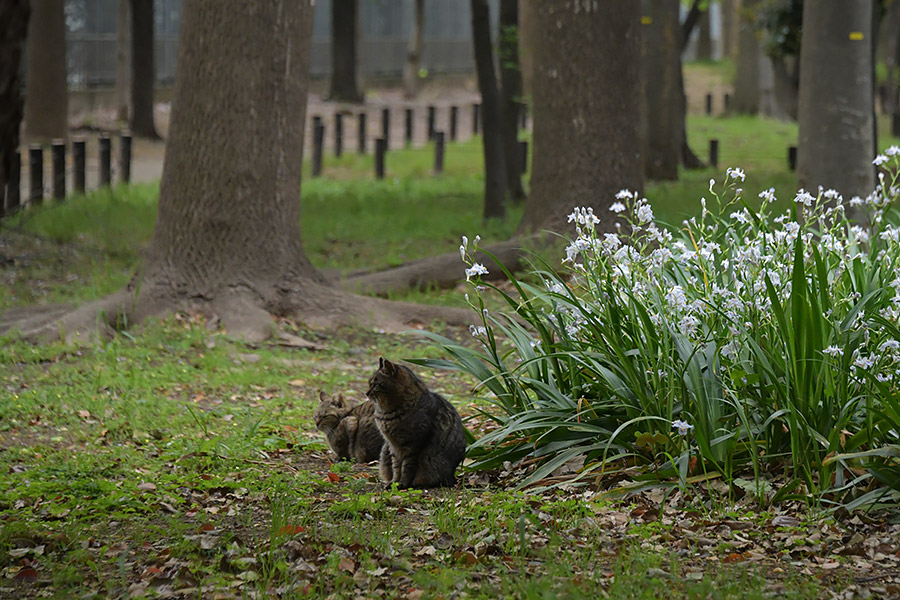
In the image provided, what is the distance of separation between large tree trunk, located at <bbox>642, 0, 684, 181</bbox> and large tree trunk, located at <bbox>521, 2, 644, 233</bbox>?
6.83 m

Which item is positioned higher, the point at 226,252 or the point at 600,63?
the point at 600,63

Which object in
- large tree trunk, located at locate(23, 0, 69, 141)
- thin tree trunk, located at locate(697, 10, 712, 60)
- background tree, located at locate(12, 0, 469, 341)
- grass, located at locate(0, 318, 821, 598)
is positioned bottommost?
grass, located at locate(0, 318, 821, 598)

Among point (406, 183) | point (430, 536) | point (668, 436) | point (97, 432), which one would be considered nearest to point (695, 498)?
point (668, 436)

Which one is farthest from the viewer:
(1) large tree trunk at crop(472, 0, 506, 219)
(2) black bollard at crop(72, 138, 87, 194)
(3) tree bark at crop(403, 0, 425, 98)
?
(3) tree bark at crop(403, 0, 425, 98)

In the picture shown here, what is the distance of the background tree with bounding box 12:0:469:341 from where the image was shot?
29.7 ft

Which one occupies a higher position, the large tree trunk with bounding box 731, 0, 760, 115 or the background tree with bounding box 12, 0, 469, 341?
the large tree trunk with bounding box 731, 0, 760, 115

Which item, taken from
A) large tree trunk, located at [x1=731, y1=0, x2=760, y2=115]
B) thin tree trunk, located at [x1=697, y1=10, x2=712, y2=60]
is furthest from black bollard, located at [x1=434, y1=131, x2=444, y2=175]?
thin tree trunk, located at [x1=697, y1=10, x2=712, y2=60]

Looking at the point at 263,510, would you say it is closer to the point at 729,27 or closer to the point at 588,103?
the point at 588,103

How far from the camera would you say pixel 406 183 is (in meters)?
18.3

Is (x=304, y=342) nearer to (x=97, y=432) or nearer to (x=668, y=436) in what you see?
(x=97, y=432)

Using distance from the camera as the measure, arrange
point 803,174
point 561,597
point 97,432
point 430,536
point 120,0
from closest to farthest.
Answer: point 561,597 → point 430,536 → point 97,432 → point 803,174 → point 120,0

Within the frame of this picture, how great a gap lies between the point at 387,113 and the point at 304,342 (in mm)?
15394

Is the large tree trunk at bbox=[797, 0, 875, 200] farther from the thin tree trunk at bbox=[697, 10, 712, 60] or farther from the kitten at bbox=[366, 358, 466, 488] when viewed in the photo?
the thin tree trunk at bbox=[697, 10, 712, 60]

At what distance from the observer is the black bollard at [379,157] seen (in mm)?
19688
